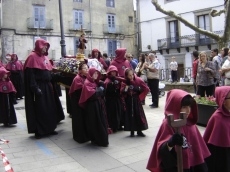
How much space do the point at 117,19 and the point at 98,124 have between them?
31342 mm

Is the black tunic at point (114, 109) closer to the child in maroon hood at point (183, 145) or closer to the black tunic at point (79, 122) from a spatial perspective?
the black tunic at point (79, 122)

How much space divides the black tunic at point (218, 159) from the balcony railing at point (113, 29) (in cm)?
3197

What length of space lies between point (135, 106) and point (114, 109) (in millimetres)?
720

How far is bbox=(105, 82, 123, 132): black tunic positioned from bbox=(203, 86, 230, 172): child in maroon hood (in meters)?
3.64

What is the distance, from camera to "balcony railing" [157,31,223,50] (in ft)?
95.8

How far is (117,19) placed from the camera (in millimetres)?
36094

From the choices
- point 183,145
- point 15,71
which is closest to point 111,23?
point 15,71

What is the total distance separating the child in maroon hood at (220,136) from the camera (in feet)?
11.5

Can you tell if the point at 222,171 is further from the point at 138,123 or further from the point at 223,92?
the point at 138,123

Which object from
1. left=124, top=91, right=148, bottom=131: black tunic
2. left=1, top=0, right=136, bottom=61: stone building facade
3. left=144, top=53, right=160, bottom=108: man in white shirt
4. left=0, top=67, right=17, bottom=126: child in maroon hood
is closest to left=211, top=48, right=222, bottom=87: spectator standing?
left=144, top=53, right=160, bottom=108: man in white shirt

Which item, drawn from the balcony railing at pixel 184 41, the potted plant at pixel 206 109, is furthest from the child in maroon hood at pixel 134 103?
the balcony railing at pixel 184 41

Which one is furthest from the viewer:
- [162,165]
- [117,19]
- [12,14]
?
[117,19]

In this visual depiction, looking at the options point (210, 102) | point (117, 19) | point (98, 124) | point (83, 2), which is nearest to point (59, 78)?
point (98, 124)

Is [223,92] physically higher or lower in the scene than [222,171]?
higher
